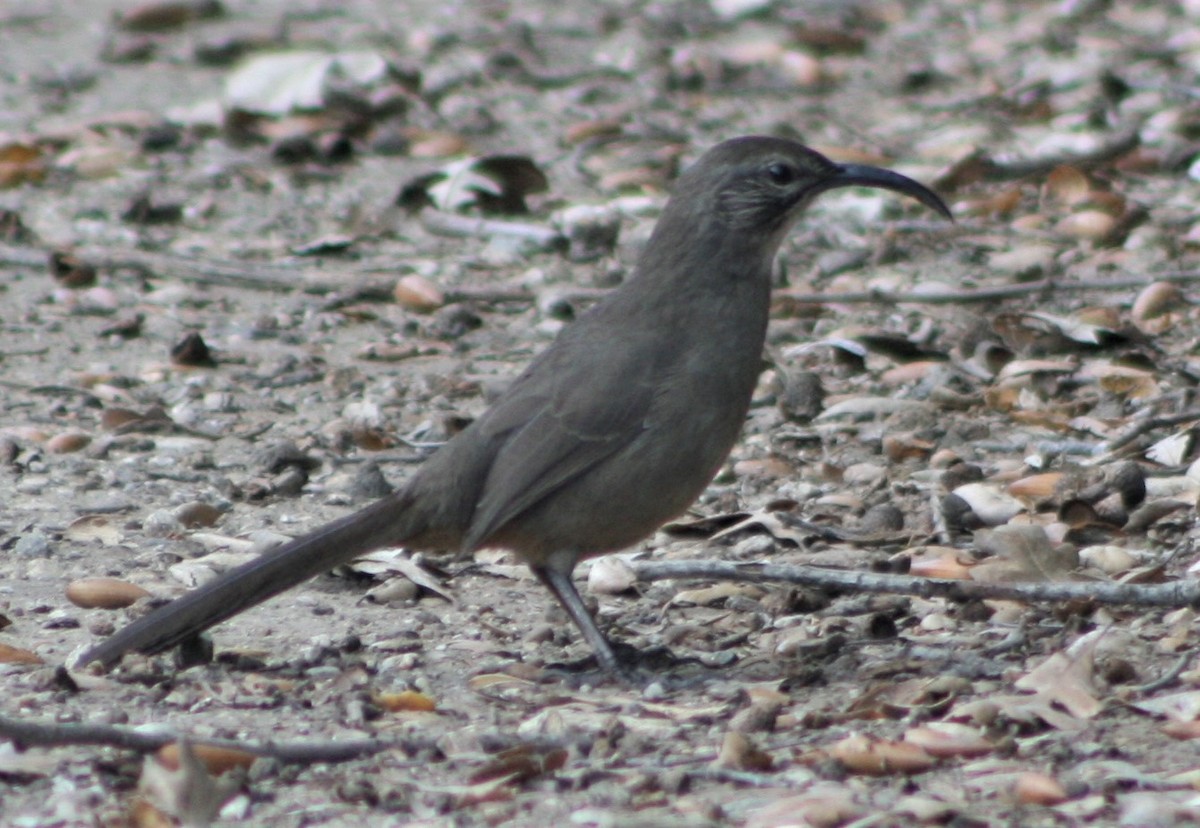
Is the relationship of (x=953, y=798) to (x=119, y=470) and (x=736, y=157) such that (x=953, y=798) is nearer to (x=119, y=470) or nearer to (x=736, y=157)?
(x=736, y=157)

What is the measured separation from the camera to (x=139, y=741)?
11.7ft

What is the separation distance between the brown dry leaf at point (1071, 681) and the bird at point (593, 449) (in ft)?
3.18

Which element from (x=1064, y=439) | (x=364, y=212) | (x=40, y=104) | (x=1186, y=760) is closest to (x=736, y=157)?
(x=1064, y=439)

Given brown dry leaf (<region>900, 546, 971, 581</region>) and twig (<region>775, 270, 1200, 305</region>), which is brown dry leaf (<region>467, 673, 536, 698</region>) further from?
twig (<region>775, 270, 1200, 305</region>)

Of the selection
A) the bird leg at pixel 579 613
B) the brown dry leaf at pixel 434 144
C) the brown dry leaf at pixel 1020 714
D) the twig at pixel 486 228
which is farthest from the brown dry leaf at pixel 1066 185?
the brown dry leaf at pixel 1020 714

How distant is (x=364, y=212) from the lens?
8109 mm

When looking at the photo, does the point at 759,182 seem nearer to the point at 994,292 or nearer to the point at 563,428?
the point at 563,428

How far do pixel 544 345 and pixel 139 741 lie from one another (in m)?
3.48

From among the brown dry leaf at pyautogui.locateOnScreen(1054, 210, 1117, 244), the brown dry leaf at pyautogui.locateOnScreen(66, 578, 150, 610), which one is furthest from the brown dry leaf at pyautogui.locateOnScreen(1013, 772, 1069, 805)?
the brown dry leaf at pyautogui.locateOnScreen(1054, 210, 1117, 244)

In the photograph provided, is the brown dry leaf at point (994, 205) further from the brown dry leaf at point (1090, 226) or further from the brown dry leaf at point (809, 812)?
the brown dry leaf at point (809, 812)

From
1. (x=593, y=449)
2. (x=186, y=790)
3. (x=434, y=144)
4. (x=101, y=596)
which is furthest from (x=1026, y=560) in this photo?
(x=434, y=144)

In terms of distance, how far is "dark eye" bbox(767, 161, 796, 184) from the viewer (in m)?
5.04

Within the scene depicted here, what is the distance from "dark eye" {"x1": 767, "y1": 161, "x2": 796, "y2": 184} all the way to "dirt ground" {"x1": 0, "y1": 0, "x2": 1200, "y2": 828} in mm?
935

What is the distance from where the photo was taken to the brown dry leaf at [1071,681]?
377 cm
